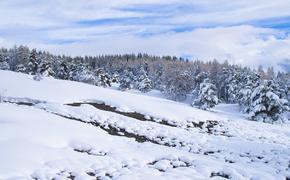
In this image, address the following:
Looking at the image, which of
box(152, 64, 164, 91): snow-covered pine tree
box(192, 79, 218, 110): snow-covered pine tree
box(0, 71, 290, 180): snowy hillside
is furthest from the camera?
box(152, 64, 164, 91): snow-covered pine tree


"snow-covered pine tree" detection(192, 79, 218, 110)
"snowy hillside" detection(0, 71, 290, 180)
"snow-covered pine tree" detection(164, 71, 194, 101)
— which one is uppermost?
"snowy hillside" detection(0, 71, 290, 180)

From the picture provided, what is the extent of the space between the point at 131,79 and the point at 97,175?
111m

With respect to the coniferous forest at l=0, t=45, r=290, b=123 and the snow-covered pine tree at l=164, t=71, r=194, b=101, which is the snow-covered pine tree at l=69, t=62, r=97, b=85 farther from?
the snow-covered pine tree at l=164, t=71, r=194, b=101

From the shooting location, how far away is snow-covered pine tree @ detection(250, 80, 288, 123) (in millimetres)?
39531

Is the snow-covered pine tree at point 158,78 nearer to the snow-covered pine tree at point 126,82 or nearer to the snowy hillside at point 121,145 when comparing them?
the snow-covered pine tree at point 126,82

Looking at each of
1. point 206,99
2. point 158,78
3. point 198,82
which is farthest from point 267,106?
point 158,78

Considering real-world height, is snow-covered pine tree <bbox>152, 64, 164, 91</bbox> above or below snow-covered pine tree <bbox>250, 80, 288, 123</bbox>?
below

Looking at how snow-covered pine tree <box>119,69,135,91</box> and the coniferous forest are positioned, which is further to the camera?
snow-covered pine tree <box>119,69,135,91</box>

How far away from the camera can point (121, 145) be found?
53.4 feet

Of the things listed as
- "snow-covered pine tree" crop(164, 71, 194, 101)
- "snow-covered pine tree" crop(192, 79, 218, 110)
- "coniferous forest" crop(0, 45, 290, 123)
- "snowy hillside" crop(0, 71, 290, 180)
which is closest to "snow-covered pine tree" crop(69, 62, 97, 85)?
"coniferous forest" crop(0, 45, 290, 123)

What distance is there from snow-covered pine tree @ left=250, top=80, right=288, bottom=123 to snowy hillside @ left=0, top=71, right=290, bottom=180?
12.8m

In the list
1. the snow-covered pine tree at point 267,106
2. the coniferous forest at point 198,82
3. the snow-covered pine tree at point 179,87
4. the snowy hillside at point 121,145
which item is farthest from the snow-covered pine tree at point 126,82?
the snowy hillside at point 121,145

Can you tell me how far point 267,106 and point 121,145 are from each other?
27443 mm

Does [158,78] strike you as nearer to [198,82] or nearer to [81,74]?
[198,82]
